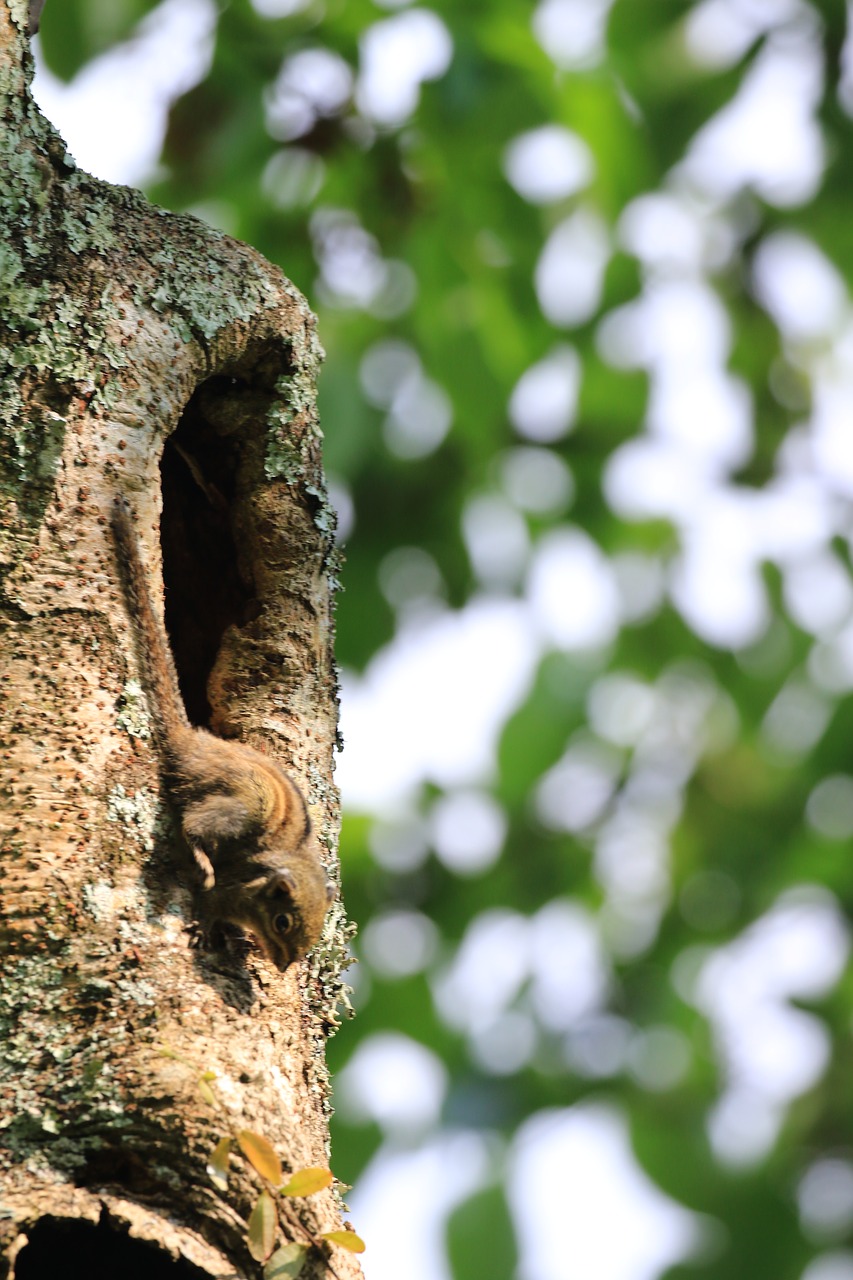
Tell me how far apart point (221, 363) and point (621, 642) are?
235 cm

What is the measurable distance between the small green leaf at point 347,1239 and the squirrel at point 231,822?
321mm

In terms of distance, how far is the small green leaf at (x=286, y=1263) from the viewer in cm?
141

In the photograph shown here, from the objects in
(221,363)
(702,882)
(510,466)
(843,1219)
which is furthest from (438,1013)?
(843,1219)

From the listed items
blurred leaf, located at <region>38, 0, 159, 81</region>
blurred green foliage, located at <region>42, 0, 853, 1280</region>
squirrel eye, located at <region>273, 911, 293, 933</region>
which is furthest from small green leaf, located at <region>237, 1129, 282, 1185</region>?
blurred leaf, located at <region>38, 0, 159, 81</region>

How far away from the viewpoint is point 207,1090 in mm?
1469

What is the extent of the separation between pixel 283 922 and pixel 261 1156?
0.25 m

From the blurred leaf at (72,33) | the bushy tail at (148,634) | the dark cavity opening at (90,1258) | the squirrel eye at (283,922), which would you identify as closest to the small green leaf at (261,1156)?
the dark cavity opening at (90,1258)

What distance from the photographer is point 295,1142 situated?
5.03ft

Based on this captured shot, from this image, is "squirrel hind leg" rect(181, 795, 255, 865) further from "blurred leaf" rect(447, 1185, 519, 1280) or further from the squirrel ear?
"blurred leaf" rect(447, 1185, 519, 1280)

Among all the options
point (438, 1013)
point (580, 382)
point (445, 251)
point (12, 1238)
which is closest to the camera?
point (12, 1238)

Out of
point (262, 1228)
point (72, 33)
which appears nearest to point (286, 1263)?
point (262, 1228)

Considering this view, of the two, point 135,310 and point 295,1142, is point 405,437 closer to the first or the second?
point 135,310

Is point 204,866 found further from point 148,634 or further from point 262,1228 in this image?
point 262,1228

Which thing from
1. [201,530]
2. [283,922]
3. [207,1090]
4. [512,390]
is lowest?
[207,1090]
